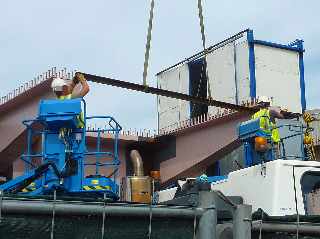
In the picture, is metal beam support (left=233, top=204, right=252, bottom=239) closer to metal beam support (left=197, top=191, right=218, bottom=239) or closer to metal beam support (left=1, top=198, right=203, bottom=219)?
metal beam support (left=197, top=191, right=218, bottom=239)

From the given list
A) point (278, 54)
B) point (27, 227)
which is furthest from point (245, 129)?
point (278, 54)

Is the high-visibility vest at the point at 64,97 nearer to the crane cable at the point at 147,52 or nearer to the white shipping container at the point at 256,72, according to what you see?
the crane cable at the point at 147,52

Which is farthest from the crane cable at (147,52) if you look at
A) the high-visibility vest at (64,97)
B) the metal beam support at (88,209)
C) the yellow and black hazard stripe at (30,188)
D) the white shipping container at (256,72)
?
the white shipping container at (256,72)

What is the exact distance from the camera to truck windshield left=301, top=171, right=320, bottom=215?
26.2 ft

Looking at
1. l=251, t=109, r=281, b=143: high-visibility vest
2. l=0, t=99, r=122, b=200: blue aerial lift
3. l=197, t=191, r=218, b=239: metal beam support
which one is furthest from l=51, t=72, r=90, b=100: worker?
l=197, t=191, r=218, b=239: metal beam support

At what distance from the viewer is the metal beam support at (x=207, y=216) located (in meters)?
4.27

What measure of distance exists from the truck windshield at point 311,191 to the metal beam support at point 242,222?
384cm

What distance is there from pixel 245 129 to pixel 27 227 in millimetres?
8117

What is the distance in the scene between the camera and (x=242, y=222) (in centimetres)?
438

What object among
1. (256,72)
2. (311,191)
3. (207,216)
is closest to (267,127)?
(311,191)

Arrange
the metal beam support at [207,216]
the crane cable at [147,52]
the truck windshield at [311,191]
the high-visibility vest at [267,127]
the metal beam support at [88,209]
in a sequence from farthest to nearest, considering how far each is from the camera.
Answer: the crane cable at [147,52]
the high-visibility vest at [267,127]
the truck windshield at [311,191]
the metal beam support at [207,216]
the metal beam support at [88,209]

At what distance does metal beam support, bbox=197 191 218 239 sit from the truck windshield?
404 cm

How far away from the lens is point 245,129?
11.6 metres

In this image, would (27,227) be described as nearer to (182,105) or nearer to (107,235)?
(107,235)
